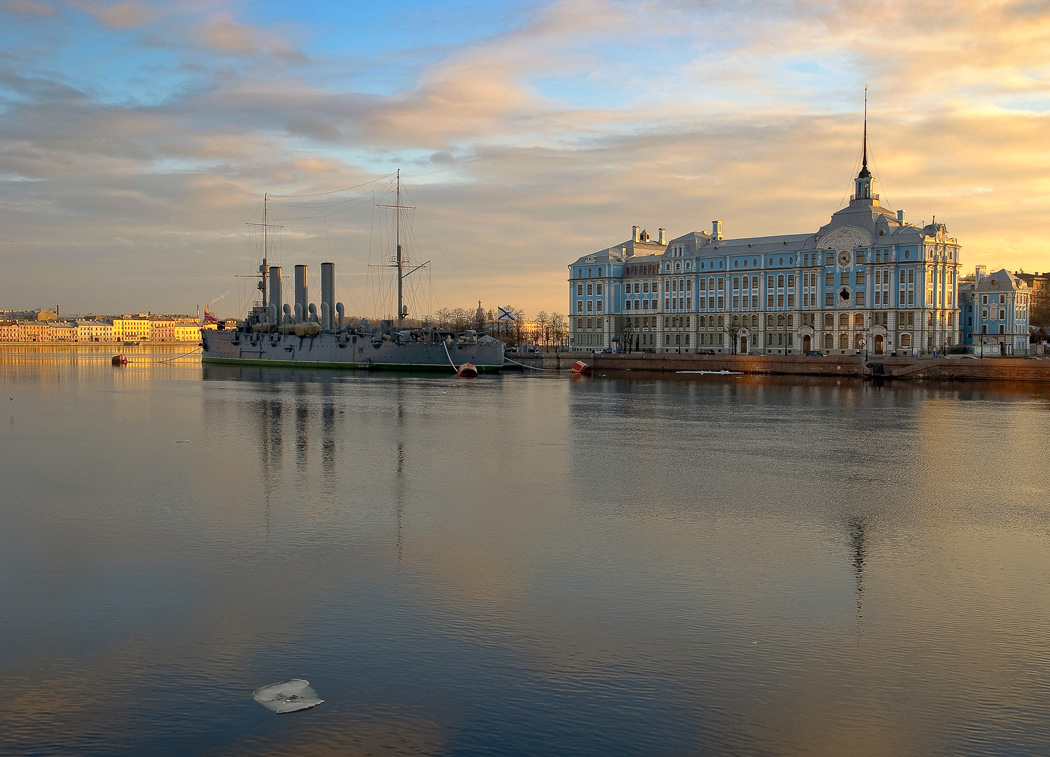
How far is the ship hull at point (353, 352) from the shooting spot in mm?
81438

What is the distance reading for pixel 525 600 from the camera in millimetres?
11695

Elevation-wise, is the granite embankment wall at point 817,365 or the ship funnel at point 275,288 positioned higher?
the ship funnel at point 275,288

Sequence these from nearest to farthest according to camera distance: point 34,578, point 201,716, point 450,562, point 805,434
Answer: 1. point 201,716
2. point 34,578
3. point 450,562
4. point 805,434

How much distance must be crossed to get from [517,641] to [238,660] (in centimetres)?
299

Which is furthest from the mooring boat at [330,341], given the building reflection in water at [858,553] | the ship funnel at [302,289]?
the building reflection in water at [858,553]

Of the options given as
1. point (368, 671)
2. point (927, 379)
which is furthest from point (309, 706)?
point (927, 379)

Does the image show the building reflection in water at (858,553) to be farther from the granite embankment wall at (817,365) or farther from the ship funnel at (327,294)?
the ship funnel at (327,294)

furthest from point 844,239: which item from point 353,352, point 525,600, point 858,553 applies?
point 525,600

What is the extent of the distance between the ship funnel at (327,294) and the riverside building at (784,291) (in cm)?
2595

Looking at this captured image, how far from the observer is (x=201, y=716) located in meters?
8.38

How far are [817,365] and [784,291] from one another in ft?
48.2

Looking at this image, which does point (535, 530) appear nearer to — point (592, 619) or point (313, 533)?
point (313, 533)

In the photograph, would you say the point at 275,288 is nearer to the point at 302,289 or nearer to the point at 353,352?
the point at 302,289

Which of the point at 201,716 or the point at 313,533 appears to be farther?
the point at 313,533
